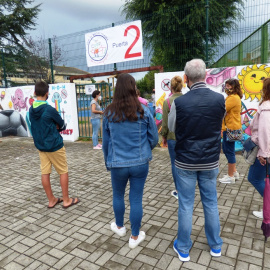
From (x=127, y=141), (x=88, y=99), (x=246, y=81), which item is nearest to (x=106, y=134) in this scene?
(x=127, y=141)

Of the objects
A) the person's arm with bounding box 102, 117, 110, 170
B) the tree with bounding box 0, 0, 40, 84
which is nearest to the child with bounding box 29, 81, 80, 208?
the person's arm with bounding box 102, 117, 110, 170

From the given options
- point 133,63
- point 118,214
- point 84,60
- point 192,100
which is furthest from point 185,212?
point 84,60

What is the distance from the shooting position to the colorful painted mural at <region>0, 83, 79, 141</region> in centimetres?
909

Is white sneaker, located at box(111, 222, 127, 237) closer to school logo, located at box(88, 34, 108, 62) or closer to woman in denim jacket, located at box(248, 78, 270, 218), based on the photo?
woman in denim jacket, located at box(248, 78, 270, 218)

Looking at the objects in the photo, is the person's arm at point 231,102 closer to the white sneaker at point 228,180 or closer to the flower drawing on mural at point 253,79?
the white sneaker at point 228,180

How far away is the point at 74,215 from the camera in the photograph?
11.7 feet

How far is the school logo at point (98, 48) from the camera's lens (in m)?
8.26

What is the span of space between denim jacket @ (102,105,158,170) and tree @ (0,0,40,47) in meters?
19.9

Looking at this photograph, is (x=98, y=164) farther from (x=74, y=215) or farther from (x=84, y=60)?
(x=84, y=60)

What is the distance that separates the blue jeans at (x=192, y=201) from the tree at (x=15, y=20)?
806 inches

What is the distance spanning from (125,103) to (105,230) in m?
1.68

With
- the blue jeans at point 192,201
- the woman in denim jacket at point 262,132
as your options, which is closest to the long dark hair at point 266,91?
the woman in denim jacket at point 262,132

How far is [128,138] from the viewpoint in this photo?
8.11ft

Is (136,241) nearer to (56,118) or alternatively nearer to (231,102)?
(56,118)
